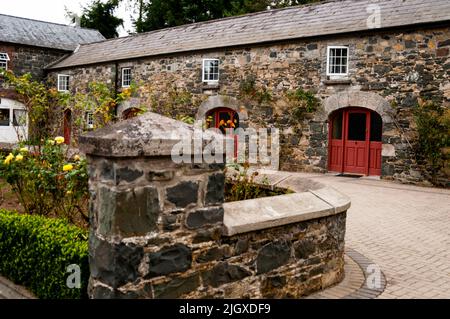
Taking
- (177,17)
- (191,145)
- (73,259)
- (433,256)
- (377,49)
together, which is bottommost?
(433,256)

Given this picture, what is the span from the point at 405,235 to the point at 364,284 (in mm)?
2525

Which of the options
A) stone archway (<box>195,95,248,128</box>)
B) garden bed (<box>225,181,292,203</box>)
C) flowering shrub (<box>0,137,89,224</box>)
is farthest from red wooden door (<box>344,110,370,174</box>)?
flowering shrub (<box>0,137,89,224</box>)

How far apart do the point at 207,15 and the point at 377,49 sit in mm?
20457

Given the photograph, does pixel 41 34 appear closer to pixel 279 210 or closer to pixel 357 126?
pixel 357 126

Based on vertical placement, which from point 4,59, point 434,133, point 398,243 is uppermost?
point 4,59

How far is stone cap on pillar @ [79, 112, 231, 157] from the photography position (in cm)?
296

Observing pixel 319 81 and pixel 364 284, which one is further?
pixel 319 81

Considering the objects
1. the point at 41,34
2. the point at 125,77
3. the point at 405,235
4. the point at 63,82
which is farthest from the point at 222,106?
the point at 41,34

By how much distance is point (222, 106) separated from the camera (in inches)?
617

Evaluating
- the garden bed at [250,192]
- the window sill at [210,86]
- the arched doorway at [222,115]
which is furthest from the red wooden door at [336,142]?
the garden bed at [250,192]
